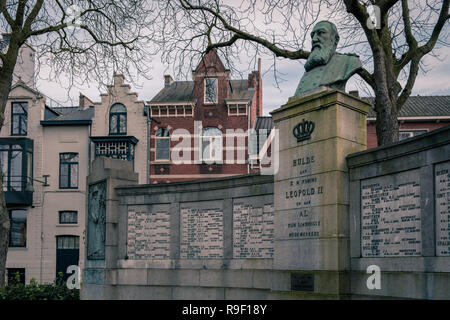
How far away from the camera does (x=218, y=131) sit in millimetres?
35719

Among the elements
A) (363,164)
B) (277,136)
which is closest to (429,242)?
(363,164)

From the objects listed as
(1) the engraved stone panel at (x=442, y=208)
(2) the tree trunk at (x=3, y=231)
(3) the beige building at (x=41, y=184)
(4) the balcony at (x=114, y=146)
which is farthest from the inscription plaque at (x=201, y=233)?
(3) the beige building at (x=41, y=184)

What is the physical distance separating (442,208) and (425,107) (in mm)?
30279

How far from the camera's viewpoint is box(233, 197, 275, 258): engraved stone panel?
1120 cm

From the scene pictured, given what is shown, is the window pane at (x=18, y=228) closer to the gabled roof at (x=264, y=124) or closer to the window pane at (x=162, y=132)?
the window pane at (x=162, y=132)

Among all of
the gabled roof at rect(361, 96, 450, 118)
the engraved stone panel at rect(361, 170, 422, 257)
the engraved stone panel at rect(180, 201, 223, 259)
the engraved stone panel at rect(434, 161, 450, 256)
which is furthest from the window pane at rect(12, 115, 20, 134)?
the engraved stone panel at rect(434, 161, 450, 256)

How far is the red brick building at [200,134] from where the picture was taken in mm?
35031

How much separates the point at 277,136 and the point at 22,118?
93.6 feet

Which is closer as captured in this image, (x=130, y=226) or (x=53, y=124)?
(x=130, y=226)

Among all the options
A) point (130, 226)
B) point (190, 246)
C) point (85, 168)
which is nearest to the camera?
point (190, 246)

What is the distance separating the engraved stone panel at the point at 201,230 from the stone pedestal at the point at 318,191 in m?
2.31

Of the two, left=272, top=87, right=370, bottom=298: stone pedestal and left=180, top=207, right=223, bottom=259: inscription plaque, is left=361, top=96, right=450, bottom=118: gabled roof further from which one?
left=272, top=87, right=370, bottom=298: stone pedestal

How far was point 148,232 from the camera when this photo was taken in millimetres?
13461
